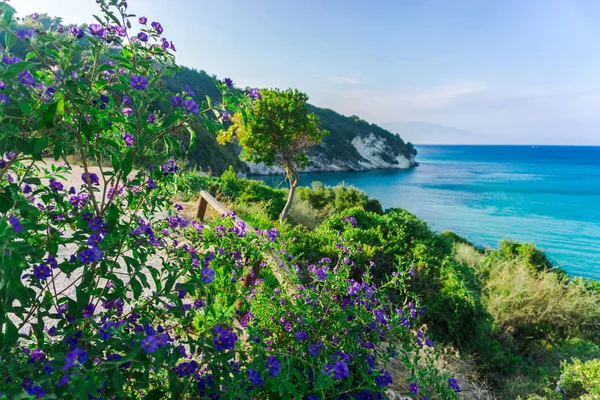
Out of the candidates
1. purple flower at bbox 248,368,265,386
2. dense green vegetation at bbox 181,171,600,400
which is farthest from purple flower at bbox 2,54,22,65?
dense green vegetation at bbox 181,171,600,400

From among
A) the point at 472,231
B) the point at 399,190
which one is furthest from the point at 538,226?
the point at 399,190

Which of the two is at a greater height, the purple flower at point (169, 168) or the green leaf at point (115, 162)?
the green leaf at point (115, 162)

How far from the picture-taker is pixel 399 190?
5219 cm

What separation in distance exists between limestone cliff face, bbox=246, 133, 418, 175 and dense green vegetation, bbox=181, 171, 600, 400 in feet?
174

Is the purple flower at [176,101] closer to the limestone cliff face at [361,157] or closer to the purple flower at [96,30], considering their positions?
the purple flower at [96,30]

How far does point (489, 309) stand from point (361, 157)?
7264 centimetres

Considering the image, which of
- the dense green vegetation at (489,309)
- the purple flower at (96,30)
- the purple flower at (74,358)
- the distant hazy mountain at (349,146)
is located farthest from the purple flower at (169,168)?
the distant hazy mountain at (349,146)

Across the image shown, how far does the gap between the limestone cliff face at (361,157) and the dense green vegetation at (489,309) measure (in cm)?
5307

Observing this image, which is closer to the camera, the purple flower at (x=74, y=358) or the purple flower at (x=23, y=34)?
the purple flower at (x=74, y=358)

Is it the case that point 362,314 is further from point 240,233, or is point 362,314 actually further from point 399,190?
point 399,190

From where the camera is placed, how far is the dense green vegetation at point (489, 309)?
4.47 metres

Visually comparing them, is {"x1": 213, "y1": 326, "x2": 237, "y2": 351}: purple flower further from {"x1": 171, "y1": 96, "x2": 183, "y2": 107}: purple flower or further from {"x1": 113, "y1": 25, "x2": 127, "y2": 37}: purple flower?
{"x1": 113, "y1": 25, "x2": 127, "y2": 37}: purple flower

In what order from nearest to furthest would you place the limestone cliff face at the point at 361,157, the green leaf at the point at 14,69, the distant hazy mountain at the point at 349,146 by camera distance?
the green leaf at the point at 14,69 < the distant hazy mountain at the point at 349,146 < the limestone cliff face at the point at 361,157

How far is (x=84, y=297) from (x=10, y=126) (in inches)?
26.8
